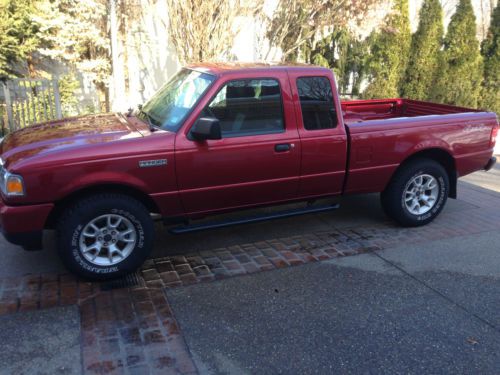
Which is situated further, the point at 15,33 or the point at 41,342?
the point at 15,33

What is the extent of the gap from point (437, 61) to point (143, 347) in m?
11.6

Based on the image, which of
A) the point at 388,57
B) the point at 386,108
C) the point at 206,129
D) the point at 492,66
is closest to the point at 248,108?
the point at 206,129

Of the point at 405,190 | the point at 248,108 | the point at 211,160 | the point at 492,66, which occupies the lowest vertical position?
the point at 405,190

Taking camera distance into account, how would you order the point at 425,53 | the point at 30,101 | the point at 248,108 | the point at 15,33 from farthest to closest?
1. the point at 425,53
2. the point at 15,33
3. the point at 30,101
4. the point at 248,108

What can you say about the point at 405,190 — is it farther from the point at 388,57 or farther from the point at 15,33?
the point at 15,33

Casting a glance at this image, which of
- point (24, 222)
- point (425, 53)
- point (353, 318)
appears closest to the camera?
point (353, 318)

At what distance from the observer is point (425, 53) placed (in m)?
12.0

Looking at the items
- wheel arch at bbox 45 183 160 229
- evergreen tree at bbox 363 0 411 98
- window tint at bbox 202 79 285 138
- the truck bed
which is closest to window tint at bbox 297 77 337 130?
window tint at bbox 202 79 285 138

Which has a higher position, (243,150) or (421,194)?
(243,150)

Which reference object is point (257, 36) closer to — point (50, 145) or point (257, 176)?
point (257, 176)

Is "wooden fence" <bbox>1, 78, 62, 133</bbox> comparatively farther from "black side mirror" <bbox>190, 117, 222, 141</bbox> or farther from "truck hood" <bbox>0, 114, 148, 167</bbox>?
"black side mirror" <bbox>190, 117, 222, 141</bbox>

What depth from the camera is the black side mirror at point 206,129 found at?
3986mm

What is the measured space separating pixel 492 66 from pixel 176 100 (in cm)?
→ 1195

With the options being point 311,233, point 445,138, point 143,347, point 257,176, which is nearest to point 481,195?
point 445,138
